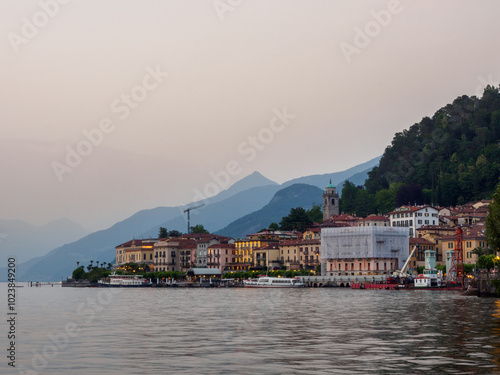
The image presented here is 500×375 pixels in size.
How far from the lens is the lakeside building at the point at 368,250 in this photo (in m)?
181

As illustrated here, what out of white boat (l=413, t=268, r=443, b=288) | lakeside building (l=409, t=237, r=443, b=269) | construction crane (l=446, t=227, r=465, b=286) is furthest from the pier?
white boat (l=413, t=268, r=443, b=288)

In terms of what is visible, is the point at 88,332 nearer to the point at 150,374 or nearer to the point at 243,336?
the point at 243,336

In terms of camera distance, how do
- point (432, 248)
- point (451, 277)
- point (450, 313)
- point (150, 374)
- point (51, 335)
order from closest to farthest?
point (150, 374) → point (51, 335) → point (450, 313) → point (451, 277) → point (432, 248)

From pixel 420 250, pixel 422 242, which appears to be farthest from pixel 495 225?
pixel 422 242

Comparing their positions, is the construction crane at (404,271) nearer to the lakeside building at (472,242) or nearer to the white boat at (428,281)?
the lakeside building at (472,242)

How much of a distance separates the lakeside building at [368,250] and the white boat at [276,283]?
39.6 ft

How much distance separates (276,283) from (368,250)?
895 inches

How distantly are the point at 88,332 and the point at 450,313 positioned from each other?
28.7 metres

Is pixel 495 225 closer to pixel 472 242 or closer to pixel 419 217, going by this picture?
pixel 472 242

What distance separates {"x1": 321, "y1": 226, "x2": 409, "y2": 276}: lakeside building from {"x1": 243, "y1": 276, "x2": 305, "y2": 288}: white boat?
476 inches

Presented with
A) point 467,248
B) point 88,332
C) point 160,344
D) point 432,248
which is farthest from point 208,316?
point 432,248

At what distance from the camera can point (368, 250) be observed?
182 metres

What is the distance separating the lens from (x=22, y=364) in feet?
105

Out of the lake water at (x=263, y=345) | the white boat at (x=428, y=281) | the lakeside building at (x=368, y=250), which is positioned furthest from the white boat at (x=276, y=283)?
the lake water at (x=263, y=345)
